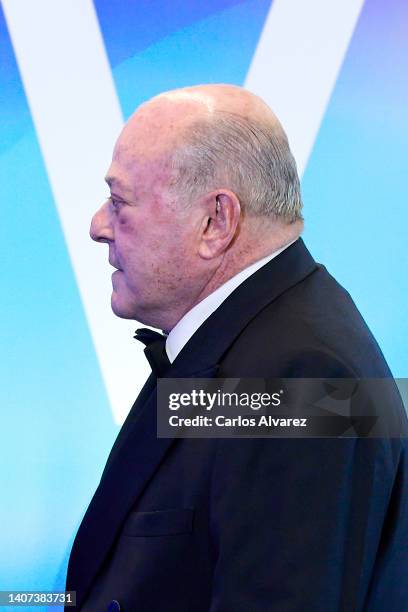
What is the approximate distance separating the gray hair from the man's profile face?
0.03 m

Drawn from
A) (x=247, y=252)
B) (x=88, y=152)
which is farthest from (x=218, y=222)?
(x=88, y=152)

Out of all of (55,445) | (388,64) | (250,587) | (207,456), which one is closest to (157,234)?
(207,456)

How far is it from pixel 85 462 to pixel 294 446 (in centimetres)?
114

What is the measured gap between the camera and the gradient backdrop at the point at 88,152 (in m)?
2.01

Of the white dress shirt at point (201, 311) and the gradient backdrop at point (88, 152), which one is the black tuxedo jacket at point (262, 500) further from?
the gradient backdrop at point (88, 152)

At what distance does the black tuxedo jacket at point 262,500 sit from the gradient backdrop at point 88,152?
2.80 feet

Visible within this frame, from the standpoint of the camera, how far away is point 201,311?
3.90ft

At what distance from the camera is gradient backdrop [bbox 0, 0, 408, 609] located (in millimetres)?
2010

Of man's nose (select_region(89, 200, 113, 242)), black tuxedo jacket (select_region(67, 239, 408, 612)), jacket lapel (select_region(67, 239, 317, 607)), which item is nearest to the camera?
black tuxedo jacket (select_region(67, 239, 408, 612))

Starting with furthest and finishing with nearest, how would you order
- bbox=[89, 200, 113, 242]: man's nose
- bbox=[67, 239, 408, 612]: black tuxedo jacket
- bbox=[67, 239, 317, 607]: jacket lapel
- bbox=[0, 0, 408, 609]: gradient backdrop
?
bbox=[0, 0, 408, 609]: gradient backdrop < bbox=[89, 200, 113, 242]: man's nose < bbox=[67, 239, 317, 607]: jacket lapel < bbox=[67, 239, 408, 612]: black tuxedo jacket

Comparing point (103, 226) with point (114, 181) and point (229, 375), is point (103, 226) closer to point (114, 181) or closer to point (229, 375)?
point (114, 181)

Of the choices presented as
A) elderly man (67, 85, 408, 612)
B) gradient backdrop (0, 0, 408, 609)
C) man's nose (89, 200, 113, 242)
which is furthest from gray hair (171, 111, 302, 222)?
gradient backdrop (0, 0, 408, 609)

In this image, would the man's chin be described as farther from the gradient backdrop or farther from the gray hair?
the gradient backdrop

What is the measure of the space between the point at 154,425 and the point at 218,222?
26 cm
